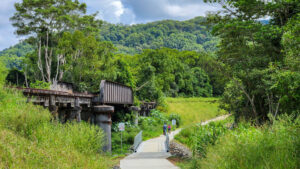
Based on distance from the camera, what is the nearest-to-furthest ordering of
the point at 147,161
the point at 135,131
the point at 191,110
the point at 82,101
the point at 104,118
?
1. the point at 147,161
2. the point at 104,118
3. the point at 82,101
4. the point at 135,131
5. the point at 191,110

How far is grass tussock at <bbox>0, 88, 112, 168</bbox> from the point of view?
6195mm

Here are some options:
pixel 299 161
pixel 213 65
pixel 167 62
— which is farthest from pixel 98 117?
pixel 167 62

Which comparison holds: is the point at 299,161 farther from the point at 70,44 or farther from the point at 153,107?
the point at 153,107

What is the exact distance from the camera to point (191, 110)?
57.2 m

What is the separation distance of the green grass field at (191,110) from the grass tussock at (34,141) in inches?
1577

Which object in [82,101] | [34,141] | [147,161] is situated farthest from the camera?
[82,101]

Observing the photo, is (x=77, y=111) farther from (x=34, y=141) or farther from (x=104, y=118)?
(x=34, y=141)

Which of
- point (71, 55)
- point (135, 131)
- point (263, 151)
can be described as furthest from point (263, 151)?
point (71, 55)

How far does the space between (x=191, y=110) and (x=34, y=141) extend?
51439mm

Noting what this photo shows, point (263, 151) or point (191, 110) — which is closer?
point (263, 151)

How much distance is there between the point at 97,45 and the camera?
3269 centimetres

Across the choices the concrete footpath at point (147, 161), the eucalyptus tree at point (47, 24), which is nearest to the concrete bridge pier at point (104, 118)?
the concrete footpath at point (147, 161)

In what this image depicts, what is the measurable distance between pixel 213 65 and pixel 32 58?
3498cm

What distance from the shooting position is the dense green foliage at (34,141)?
6198 mm
